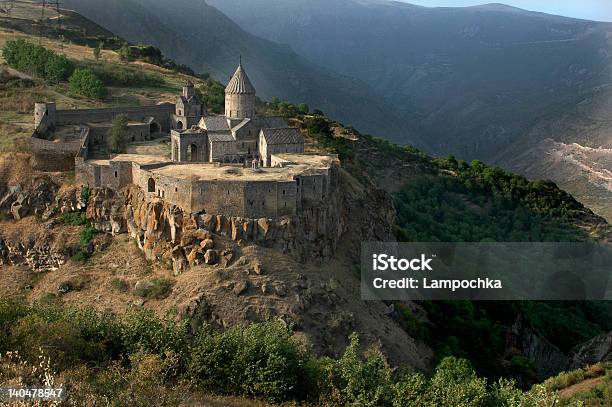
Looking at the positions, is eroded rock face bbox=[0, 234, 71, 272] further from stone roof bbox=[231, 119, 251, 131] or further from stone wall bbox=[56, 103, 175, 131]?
stone roof bbox=[231, 119, 251, 131]

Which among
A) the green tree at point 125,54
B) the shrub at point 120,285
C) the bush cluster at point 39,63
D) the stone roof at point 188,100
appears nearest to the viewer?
the shrub at point 120,285

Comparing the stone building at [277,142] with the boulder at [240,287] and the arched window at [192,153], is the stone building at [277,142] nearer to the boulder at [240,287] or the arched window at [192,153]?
the arched window at [192,153]

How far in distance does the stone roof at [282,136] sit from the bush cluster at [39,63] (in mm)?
18376

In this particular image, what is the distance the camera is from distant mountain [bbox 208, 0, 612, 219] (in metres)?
90.9

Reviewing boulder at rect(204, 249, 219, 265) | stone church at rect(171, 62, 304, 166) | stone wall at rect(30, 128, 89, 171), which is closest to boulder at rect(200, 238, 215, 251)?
boulder at rect(204, 249, 219, 265)

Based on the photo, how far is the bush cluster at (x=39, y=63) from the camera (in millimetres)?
41031

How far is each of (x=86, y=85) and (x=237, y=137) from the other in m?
14.4

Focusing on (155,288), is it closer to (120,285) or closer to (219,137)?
(120,285)

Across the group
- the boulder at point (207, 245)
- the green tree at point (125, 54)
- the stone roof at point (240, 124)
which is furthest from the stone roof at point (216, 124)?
the green tree at point (125, 54)

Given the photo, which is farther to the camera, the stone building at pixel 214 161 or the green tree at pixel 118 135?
the green tree at pixel 118 135

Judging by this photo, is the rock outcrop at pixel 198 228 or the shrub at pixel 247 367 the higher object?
the rock outcrop at pixel 198 228

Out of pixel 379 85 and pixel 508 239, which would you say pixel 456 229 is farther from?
pixel 379 85

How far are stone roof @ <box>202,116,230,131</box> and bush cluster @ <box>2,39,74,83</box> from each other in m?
15.5

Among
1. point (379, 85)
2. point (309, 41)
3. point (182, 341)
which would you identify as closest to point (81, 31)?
point (182, 341)
